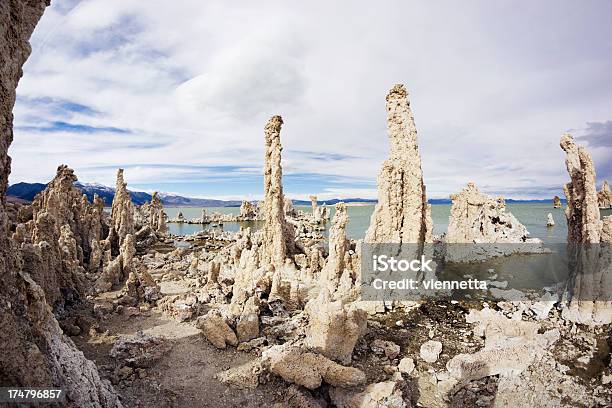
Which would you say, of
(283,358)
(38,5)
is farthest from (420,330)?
(38,5)

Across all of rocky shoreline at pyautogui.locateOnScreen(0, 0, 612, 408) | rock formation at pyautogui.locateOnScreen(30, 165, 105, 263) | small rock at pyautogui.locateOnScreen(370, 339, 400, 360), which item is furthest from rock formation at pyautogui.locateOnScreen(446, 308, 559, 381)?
rock formation at pyautogui.locateOnScreen(30, 165, 105, 263)

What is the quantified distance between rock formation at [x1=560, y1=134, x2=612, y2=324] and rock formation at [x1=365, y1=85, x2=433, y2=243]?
6816 mm

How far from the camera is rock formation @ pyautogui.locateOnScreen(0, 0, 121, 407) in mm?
4867

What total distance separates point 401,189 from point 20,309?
16331 mm

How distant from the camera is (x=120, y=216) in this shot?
111ft

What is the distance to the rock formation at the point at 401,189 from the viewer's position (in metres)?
18.0

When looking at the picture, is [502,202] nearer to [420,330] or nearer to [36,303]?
[420,330]

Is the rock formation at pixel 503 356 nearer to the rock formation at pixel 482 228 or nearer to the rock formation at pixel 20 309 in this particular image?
the rock formation at pixel 20 309

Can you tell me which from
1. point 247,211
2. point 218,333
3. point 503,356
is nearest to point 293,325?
point 218,333

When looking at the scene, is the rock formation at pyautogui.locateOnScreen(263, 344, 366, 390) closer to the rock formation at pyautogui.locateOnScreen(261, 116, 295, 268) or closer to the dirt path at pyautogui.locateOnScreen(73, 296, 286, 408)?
the dirt path at pyautogui.locateOnScreen(73, 296, 286, 408)

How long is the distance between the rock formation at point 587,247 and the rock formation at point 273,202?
47.4ft

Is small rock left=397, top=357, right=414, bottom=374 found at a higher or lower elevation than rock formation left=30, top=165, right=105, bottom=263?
lower

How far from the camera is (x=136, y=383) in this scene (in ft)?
31.0

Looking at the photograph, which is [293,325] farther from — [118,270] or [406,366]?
[118,270]
